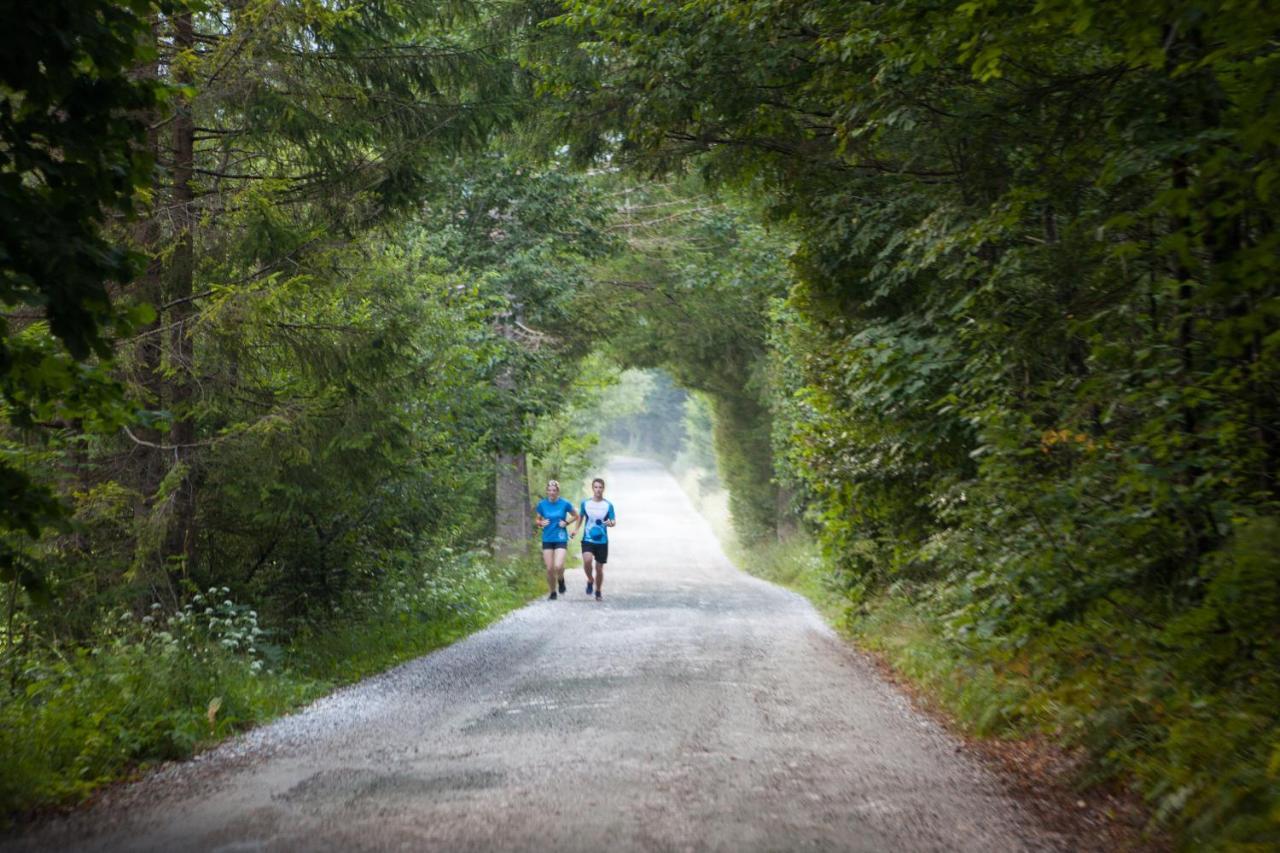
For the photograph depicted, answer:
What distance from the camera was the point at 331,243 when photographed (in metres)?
10.8

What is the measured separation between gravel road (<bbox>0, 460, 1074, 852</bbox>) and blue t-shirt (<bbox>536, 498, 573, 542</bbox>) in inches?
251

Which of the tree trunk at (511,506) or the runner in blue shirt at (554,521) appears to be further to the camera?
the tree trunk at (511,506)

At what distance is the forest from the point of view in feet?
18.2

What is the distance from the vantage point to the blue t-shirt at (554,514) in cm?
1778

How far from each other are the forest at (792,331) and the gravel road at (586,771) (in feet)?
2.11

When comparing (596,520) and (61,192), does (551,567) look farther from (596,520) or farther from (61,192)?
(61,192)

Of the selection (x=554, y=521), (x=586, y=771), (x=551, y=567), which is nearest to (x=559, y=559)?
(x=551, y=567)

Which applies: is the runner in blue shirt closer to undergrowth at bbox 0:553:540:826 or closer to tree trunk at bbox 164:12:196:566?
undergrowth at bbox 0:553:540:826

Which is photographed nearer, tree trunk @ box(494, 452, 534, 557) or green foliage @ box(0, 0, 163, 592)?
green foliage @ box(0, 0, 163, 592)

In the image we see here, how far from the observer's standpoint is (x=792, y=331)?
1672cm

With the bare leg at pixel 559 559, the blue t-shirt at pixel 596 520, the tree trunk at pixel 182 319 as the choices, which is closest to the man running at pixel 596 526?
the blue t-shirt at pixel 596 520

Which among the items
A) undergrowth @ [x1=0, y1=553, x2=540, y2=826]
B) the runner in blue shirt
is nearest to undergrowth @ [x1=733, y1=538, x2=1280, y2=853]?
undergrowth @ [x1=0, y1=553, x2=540, y2=826]

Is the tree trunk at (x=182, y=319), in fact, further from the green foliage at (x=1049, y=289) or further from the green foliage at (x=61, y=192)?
the green foliage at (x=61, y=192)

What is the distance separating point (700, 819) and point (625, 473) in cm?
8438
